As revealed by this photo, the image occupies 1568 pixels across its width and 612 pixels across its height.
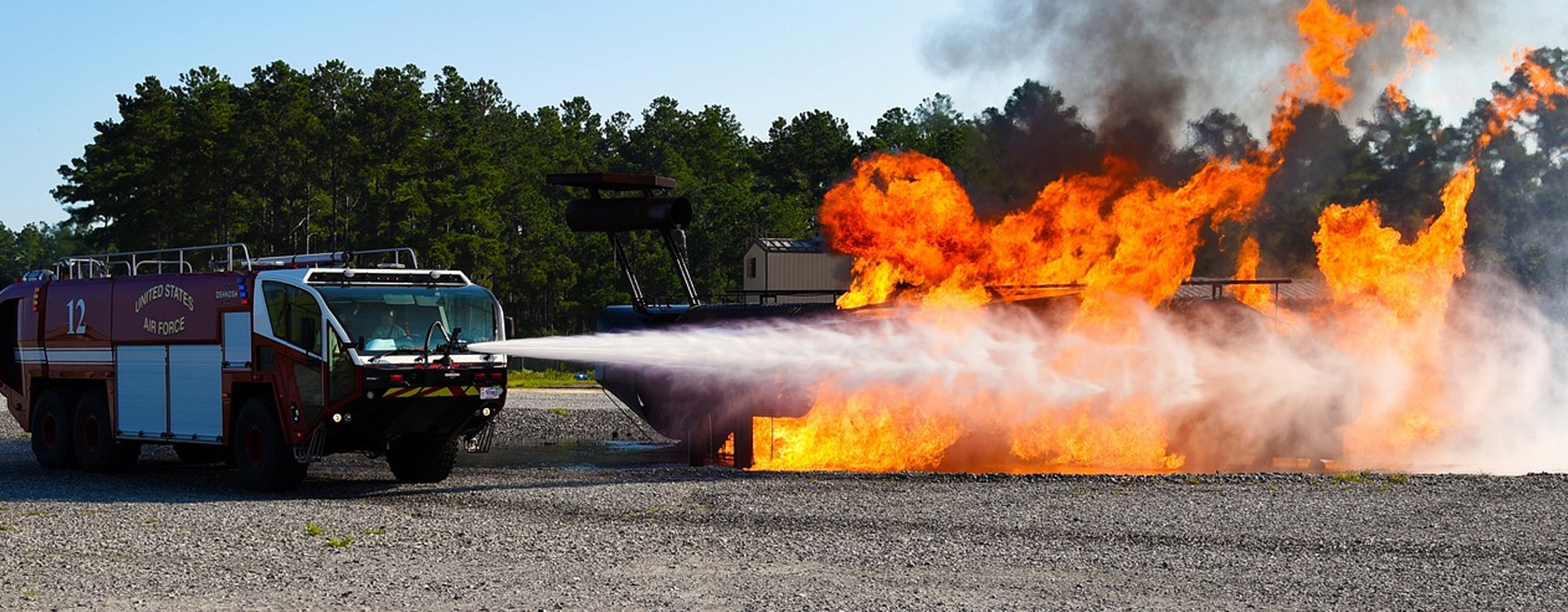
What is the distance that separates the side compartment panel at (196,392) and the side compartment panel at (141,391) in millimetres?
195

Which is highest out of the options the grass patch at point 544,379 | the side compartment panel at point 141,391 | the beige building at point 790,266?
the beige building at point 790,266

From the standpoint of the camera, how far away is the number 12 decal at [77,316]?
21.7 metres

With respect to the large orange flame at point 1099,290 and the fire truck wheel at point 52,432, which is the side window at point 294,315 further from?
the large orange flame at point 1099,290

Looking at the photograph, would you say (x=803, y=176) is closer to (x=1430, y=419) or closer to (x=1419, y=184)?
(x=1419, y=184)

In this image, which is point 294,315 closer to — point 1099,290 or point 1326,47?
point 1099,290

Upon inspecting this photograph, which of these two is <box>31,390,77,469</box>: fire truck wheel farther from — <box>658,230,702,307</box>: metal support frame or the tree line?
the tree line

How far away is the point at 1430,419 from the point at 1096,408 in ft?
23.2

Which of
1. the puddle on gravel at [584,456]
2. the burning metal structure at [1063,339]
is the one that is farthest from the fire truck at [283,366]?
the puddle on gravel at [584,456]

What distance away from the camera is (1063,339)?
2123cm

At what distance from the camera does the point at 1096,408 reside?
21.4 m

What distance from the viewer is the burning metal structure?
2091 centimetres

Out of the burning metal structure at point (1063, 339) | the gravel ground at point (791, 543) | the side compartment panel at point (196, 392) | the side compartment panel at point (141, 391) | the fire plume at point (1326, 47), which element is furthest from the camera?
the fire plume at point (1326, 47)

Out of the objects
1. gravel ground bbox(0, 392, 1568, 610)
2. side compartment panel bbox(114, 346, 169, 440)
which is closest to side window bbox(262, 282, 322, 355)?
gravel ground bbox(0, 392, 1568, 610)

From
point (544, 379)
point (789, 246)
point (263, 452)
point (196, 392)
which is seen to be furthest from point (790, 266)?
point (263, 452)
